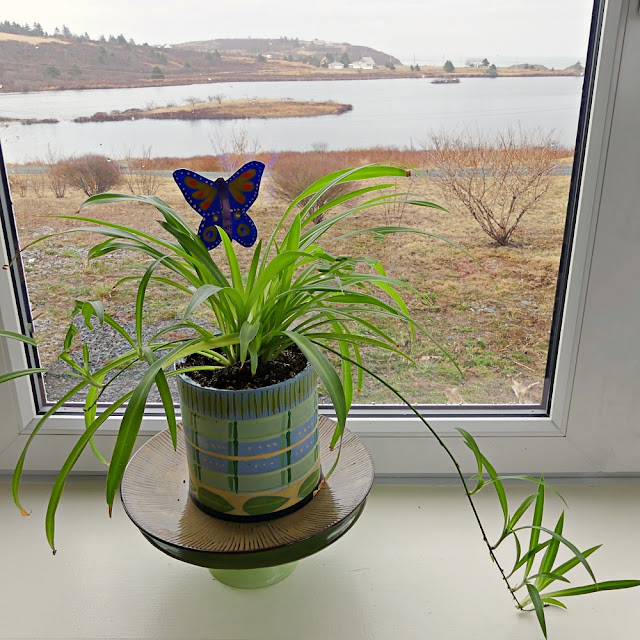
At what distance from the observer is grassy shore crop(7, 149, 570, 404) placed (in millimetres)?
1150

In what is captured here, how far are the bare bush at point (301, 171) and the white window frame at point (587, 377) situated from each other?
0.42 meters

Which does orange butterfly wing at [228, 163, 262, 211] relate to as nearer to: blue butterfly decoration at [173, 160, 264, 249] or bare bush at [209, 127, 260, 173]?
blue butterfly decoration at [173, 160, 264, 249]

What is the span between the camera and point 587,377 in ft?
3.81

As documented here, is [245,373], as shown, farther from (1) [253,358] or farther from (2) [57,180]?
(2) [57,180]

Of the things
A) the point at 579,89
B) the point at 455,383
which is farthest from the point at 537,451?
the point at 579,89

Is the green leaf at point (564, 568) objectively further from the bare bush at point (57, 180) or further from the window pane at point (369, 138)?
the bare bush at point (57, 180)

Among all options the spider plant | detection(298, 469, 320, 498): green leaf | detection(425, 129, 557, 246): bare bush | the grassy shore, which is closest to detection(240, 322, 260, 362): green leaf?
the spider plant

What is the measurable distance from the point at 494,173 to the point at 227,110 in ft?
1.56

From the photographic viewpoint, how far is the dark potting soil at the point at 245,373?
0.86 meters

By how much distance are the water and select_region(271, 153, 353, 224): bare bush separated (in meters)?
0.02

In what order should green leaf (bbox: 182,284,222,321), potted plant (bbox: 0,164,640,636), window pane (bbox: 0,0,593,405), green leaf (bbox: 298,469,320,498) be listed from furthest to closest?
window pane (bbox: 0,0,593,405) < green leaf (bbox: 298,469,320,498) < potted plant (bbox: 0,164,640,636) < green leaf (bbox: 182,284,222,321)

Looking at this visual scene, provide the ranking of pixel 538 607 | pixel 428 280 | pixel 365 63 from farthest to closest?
pixel 428 280 → pixel 365 63 → pixel 538 607

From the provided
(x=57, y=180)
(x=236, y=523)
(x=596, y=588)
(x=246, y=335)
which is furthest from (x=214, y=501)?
(x=57, y=180)

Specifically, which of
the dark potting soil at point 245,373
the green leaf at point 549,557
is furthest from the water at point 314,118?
the green leaf at point 549,557
